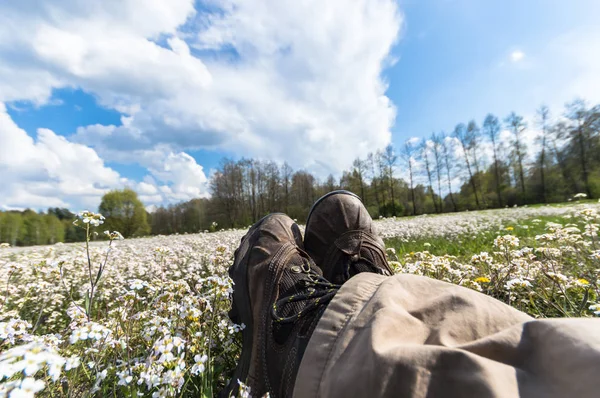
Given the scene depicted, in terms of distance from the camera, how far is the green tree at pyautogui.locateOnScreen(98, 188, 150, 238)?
32.7m

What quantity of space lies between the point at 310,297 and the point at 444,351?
2.35ft

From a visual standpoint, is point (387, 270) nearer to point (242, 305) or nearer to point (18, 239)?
point (242, 305)

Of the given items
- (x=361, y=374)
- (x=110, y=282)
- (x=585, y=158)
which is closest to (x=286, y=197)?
(x=585, y=158)

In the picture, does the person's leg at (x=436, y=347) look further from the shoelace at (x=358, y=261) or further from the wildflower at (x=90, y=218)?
the wildflower at (x=90, y=218)

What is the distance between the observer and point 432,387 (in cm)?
72

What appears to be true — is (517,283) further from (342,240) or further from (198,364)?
(198,364)

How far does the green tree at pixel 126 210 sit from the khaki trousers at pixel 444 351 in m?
35.6

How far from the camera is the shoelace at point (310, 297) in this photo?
126cm

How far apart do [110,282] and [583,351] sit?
352 centimetres

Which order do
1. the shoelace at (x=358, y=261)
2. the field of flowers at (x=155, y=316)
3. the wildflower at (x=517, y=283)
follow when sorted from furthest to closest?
1. the shoelace at (x=358, y=261)
2. the wildflower at (x=517, y=283)
3. the field of flowers at (x=155, y=316)

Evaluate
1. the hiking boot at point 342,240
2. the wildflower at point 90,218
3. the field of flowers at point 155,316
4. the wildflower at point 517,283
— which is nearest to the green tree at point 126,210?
the field of flowers at point 155,316

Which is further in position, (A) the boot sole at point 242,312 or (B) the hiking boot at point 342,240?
(B) the hiking boot at point 342,240

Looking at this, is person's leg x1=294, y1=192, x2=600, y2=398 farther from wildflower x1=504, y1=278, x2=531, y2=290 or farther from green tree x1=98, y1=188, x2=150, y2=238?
green tree x1=98, y1=188, x2=150, y2=238

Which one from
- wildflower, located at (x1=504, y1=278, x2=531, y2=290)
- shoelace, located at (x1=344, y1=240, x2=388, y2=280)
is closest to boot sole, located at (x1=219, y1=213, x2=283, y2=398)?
shoelace, located at (x1=344, y1=240, x2=388, y2=280)
